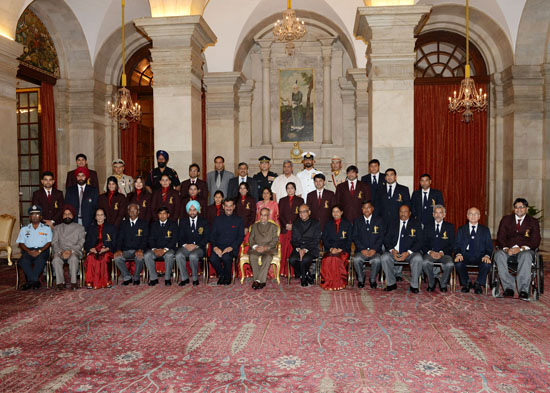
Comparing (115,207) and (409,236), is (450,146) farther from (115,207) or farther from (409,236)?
(115,207)

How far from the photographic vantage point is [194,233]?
655 cm

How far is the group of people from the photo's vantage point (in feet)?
18.9

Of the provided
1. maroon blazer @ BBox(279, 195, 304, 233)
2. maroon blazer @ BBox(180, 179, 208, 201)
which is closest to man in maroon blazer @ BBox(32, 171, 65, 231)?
maroon blazer @ BBox(180, 179, 208, 201)

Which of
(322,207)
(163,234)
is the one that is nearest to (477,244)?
Result: (322,207)

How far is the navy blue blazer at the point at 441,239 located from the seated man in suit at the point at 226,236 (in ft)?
9.03

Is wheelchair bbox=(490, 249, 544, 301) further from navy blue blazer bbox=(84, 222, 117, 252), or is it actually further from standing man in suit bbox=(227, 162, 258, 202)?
navy blue blazer bbox=(84, 222, 117, 252)

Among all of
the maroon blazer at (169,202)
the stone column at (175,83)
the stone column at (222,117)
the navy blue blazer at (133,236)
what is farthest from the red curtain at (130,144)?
the navy blue blazer at (133,236)

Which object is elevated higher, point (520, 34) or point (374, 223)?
point (520, 34)

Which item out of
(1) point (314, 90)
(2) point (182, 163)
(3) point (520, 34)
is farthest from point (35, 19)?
(3) point (520, 34)

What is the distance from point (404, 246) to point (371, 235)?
0.49m

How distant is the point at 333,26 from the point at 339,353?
9.91 m

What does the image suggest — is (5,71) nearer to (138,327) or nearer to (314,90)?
(138,327)

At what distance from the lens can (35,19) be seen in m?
10.2

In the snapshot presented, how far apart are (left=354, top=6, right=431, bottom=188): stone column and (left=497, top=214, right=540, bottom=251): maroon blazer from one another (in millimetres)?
1537
